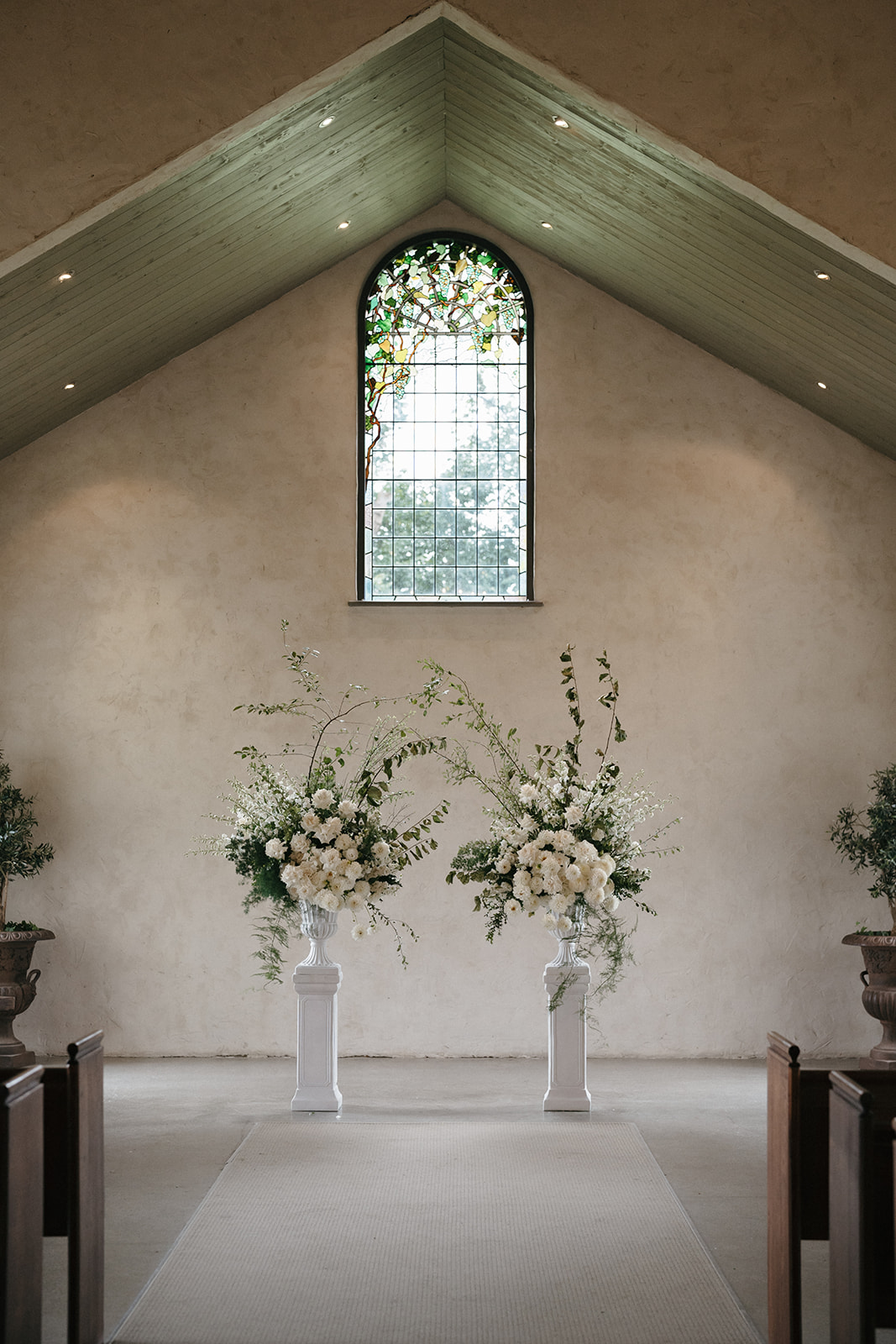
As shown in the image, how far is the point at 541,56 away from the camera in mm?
5609

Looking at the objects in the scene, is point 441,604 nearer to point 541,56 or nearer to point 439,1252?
point 541,56

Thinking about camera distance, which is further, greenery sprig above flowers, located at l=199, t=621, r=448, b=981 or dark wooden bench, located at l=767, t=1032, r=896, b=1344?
greenery sprig above flowers, located at l=199, t=621, r=448, b=981

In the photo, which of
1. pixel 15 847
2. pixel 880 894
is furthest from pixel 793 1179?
pixel 15 847

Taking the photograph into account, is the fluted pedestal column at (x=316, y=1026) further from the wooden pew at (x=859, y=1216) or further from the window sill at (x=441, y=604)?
the wooden pew at (x=859, y=1216)

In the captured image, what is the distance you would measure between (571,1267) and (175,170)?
4.77m

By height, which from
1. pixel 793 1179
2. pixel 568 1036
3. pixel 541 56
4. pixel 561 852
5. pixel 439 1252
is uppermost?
pixel 541 56

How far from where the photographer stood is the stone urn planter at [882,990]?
721 centimetres

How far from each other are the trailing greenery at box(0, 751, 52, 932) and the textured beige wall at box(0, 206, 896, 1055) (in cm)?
31

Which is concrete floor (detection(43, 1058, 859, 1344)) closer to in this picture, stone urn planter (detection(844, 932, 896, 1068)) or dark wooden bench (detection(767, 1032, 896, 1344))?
dark wooden bench (detection(767, 1032, 896, 1344))

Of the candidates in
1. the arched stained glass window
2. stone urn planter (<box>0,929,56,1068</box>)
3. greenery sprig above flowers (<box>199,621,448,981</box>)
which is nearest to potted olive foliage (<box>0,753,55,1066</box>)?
stone urn planter (<box>0,929,56,1068</box>)

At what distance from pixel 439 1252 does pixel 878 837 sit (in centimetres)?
426

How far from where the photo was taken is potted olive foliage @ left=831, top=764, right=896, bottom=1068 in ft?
23.7

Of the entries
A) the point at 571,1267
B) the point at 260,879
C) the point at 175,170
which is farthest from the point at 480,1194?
the point at 175,170

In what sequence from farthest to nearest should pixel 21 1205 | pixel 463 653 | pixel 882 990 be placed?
1. pixel 463 653
2. pixel 882 990
3. pixel 21 1205
